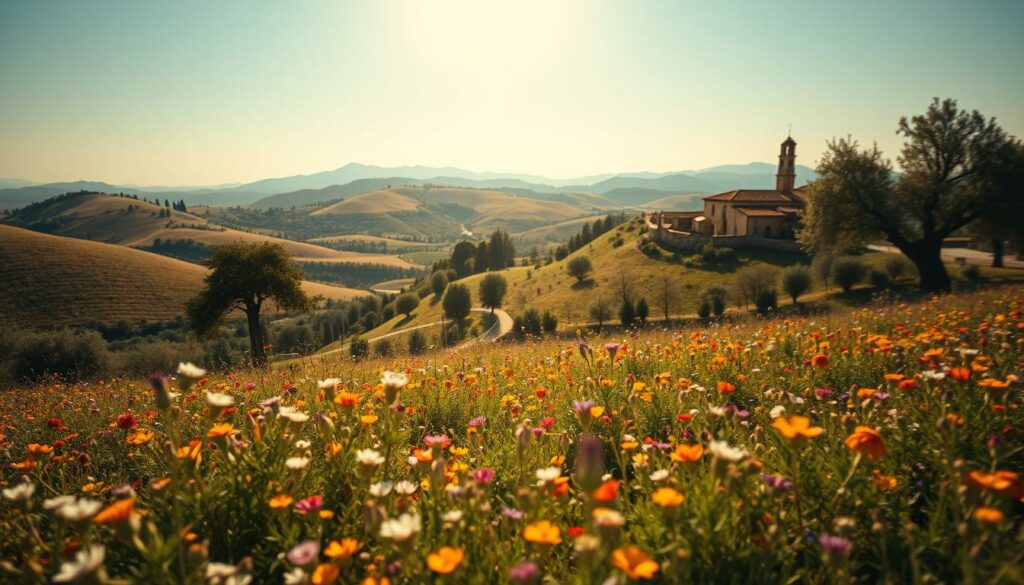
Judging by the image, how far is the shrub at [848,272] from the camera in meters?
45.4

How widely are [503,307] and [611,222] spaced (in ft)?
210

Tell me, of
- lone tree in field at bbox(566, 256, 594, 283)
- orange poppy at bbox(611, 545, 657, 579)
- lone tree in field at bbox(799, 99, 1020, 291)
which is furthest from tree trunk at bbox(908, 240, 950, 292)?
lone tree in field at bbox(566, 256, 594, 283)

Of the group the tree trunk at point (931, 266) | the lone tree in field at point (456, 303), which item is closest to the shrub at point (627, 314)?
the tree trunk at point (931, 266)

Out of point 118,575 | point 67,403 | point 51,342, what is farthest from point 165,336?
point 118,575

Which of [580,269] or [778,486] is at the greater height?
[778,486]

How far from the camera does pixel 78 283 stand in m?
90.0

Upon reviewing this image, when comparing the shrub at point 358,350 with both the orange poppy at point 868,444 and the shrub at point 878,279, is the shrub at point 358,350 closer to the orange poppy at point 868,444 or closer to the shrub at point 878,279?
the orange poppy at point 868,444

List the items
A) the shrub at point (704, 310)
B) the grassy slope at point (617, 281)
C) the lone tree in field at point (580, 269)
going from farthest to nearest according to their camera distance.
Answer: the lone tree in field at point (580, 269)
the grassy slope at point (617, 281)
the shrub at point (704, 310)

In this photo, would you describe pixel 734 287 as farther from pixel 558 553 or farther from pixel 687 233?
pixel 558 553

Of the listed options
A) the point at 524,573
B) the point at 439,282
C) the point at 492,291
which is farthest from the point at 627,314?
the point at 439,282

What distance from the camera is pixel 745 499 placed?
264 centimetres

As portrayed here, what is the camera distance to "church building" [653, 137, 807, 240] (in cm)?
6900

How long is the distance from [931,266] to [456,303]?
188 ft

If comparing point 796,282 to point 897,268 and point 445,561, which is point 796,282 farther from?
point 445,561
